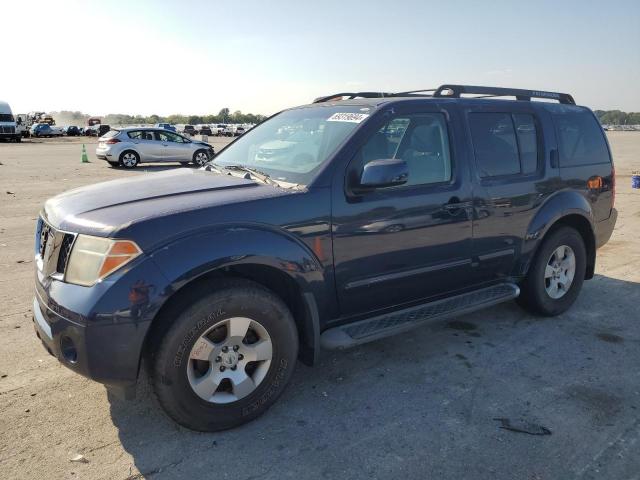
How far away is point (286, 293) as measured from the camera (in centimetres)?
322

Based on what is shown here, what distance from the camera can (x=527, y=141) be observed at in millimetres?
4457

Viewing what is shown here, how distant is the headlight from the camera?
255 centimetres

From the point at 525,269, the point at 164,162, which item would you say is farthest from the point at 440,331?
the point at 164,162

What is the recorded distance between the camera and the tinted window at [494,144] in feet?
13.3

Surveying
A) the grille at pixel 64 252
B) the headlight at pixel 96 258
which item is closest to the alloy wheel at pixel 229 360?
the headlight at pixel 96 258

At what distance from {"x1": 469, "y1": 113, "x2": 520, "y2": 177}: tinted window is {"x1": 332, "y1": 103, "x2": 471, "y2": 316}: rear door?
26cm

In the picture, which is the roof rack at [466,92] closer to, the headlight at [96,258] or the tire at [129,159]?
the headlight at [96,258]

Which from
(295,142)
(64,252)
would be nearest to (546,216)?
(295,142)

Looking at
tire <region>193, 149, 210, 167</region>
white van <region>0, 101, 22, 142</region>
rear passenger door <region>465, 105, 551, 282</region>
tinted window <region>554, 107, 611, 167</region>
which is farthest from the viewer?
white van <region>0, 101, 22, 142</region>

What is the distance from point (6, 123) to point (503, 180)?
4221cm

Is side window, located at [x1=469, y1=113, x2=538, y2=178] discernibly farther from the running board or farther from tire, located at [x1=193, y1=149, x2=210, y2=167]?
tire, located at [x1=193, y1=149, x2=210, y2=167]

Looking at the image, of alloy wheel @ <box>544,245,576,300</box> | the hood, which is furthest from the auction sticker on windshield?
alloy wheel @ <box>544,245,576,300</box>

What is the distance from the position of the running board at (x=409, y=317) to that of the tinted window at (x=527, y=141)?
41.3 inches

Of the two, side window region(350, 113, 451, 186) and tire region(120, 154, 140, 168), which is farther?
tire region(120, 154, 140, 168)
